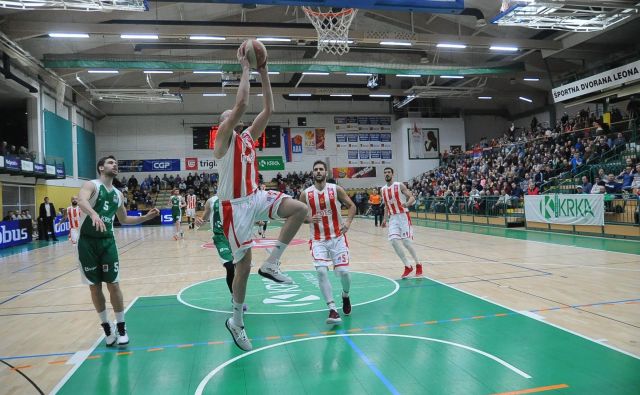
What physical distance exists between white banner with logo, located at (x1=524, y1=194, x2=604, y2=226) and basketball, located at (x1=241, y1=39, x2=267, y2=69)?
1454 cm

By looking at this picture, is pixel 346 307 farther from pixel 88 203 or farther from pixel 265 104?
pixel 88 203

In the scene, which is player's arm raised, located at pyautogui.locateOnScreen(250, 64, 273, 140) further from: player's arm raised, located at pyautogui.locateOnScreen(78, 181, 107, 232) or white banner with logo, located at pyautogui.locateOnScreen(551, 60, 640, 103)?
white banner with logo, located at pyautogui.locateOnScreen(551, 60, 640, 103)

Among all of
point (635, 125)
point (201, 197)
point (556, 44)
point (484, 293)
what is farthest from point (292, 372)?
point (201, 197)

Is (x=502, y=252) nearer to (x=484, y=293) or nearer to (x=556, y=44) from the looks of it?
(x=484, y=293)

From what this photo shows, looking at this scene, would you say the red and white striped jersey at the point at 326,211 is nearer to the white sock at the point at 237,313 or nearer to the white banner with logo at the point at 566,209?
the white sock at the point at 237,313

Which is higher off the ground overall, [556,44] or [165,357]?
[556,44]

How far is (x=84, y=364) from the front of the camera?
14.7 ft

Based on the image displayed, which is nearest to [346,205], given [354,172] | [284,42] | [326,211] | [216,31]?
[326,211]

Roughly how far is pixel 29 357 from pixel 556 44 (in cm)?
2592

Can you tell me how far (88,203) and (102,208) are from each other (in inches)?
13.3

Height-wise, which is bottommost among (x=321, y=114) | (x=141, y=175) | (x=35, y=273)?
(x=35, y=273)

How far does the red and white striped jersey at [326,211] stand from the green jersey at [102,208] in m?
2.47

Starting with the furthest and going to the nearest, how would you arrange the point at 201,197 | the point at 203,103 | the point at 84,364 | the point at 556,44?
1. the point at 203,103
2. the point at 201,197
3. the point at 556,44
4. the point at 84,364

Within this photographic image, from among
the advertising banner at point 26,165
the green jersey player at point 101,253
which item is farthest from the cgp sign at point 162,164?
the green jersey player at point 101,253
